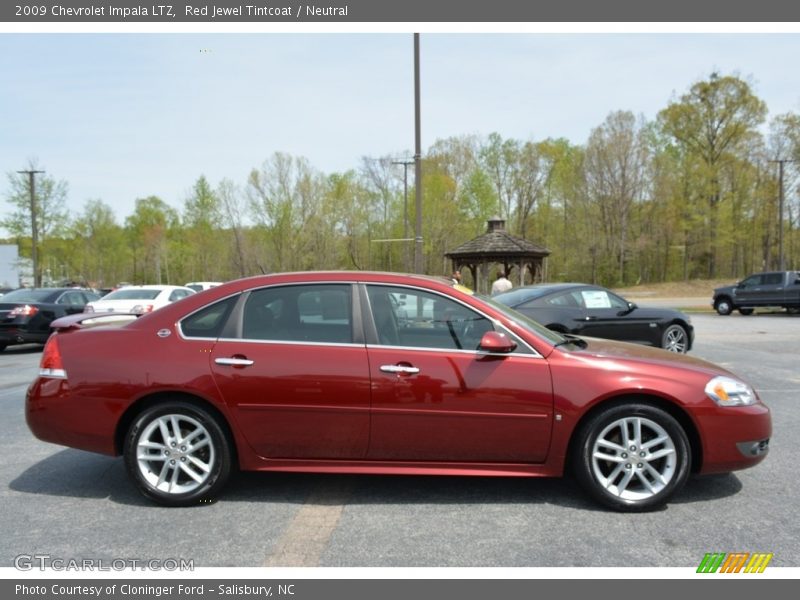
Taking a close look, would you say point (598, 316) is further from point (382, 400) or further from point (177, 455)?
point (177, 455)

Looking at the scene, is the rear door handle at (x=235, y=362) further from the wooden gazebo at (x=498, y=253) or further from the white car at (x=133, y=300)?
the wooden gazebo at (x=498, y=253)

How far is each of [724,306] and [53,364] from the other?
27.6 meters

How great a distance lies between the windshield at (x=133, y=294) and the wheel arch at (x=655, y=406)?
1325cm

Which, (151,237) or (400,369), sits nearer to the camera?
(400,369)

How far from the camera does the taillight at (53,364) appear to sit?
3.91m

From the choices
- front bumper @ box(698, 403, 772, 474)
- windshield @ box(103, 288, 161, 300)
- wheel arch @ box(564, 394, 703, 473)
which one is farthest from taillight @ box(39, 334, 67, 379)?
windshield @ box(103, 288, 161, 300)

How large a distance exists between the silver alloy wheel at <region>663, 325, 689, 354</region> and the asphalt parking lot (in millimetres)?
5931

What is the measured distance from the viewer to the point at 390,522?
3479 millimetres

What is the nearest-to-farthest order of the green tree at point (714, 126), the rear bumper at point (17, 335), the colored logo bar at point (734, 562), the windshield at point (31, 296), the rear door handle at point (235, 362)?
the colored logo bar at point (734, 562)
the rear door handle at point (235, 362)
the rear bumper at point (17, 335)
the windshield at point (31, 296)
the green tree at point (714, 126)

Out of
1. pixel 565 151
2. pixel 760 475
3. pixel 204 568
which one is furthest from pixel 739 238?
pixel 204 568

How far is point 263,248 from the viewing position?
53094 millimetres

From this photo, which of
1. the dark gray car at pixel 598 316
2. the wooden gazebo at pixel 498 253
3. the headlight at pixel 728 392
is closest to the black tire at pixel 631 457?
the headlight at pixel 728 392

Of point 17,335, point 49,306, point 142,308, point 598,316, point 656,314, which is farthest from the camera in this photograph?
point 142,308

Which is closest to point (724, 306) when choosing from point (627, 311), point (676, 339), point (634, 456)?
point (676, 339)
